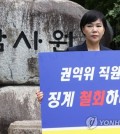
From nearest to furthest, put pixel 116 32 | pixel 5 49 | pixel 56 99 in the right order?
pixel 56 99 < pixel 5 49 < pixel 116 32

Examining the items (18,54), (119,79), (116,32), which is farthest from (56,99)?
(116,32)

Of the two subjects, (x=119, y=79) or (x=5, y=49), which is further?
(x=5, y=49)

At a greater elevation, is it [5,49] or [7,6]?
[7,6]

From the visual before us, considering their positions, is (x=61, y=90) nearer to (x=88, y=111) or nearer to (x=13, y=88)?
(x=88, y=111)

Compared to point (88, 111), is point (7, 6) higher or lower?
higher

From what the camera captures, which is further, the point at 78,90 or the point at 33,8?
the point at 33,8

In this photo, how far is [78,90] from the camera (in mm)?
3189

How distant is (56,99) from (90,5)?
7978 mm

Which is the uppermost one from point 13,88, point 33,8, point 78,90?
point 33,8

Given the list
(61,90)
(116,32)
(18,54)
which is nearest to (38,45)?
(18,54)

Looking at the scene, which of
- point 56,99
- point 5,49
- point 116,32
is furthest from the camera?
point 116,32

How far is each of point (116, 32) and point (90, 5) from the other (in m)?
1.03

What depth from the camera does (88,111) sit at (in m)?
3.17

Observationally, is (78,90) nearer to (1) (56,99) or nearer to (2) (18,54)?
(1) (56,99)
